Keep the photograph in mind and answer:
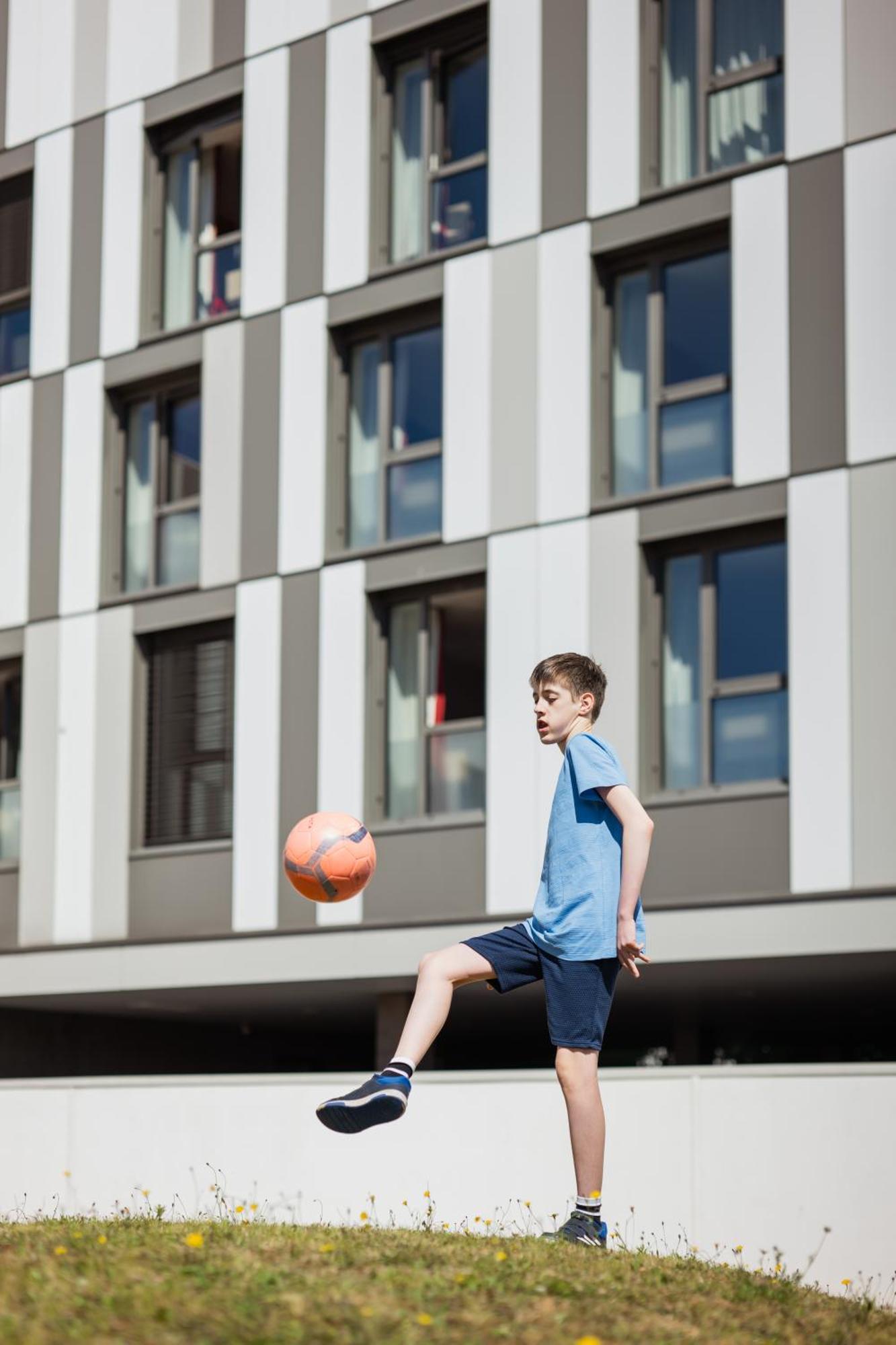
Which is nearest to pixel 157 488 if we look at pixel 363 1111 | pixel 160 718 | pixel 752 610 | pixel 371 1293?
pixel 160 718

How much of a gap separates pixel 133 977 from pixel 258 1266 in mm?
13490

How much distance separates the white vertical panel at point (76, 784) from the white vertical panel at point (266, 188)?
4.17 m

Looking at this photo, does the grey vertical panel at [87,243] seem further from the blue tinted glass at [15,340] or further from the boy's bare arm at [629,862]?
the boy's bare arm at [629,862]

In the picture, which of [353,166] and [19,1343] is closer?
[19,1343]

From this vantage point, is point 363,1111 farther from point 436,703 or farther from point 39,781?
point 39,781

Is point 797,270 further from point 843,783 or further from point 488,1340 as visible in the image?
point 488,1340

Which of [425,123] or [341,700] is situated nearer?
[341,700]

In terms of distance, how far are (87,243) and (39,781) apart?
632 cm

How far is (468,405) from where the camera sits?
17391 millimetres

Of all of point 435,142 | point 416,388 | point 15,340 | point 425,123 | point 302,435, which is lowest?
point 302,435

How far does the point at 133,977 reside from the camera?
1889 centimetres

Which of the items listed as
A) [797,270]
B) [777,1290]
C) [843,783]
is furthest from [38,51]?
[777,1290]

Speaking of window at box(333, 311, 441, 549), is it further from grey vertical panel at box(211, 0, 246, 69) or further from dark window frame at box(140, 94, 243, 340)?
grey vertical panel at box(211, 0, 246, 69)

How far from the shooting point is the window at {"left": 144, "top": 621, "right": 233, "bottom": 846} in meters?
19.1
